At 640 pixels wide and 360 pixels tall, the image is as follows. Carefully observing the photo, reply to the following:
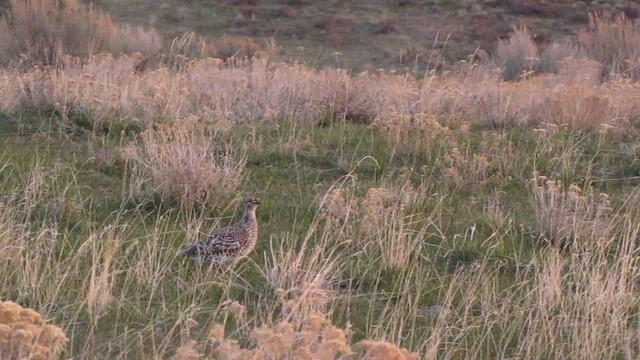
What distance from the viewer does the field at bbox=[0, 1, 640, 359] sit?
448 cm

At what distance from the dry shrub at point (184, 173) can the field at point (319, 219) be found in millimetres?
15

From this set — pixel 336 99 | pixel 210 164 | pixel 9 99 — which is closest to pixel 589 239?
pixel 210 164

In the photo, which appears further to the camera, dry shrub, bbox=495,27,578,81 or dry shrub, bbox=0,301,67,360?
dry shrub, bbox=495,27,578,81

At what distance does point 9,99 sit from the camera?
954cm

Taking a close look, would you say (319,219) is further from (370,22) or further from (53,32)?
(370,22)

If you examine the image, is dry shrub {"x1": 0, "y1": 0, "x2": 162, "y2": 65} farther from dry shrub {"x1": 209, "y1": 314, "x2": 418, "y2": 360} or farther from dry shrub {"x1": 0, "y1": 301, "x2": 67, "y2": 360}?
dry shrub {"x1": 209, "y1": 314, "x2": 418, "y2": 360}

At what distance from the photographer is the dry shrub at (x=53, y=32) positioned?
1912cm

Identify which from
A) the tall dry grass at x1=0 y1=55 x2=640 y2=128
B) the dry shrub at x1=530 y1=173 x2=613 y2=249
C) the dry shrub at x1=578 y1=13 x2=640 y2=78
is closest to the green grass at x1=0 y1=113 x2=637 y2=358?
the dry shrub at x1=530 y1=173 x2=613 y2=249

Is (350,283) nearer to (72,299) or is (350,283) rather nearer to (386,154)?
(72,299)

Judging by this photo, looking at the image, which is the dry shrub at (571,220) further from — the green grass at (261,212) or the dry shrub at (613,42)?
the dry shrub at (613,42)

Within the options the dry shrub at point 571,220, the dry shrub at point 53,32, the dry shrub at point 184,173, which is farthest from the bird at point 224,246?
the dry shrub at point 53,32

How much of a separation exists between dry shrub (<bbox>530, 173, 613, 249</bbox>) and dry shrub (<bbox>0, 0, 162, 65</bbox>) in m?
13.6

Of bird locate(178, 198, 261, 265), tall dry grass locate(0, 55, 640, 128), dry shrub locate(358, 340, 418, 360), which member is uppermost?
dry shrub locate(358, 340, 418, 360)

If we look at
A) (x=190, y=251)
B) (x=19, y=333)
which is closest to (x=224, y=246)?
(x=190, y=251)
